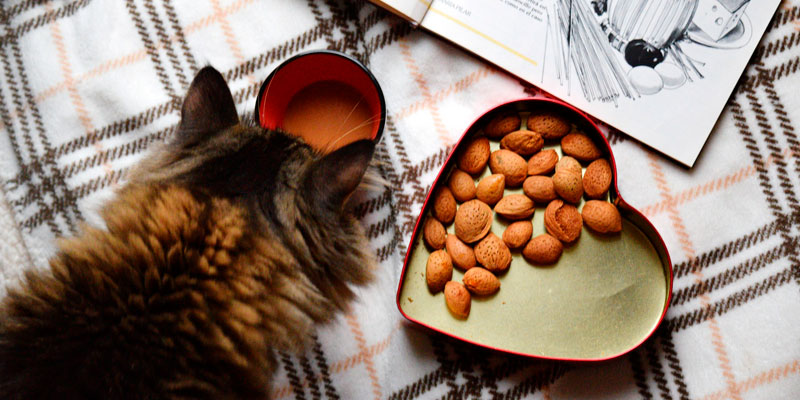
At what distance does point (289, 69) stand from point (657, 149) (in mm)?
550

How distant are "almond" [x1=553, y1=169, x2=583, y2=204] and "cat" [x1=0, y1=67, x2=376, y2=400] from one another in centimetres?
32

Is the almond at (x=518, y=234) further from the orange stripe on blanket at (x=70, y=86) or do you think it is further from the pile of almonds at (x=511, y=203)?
the orange stripe on blanket at (x=70, y=86)

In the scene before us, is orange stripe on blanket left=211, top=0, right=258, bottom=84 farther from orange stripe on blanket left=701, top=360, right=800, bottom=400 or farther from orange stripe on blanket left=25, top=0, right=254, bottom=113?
orange stripe on blanket left=701, top=360, right=800, bottom=400

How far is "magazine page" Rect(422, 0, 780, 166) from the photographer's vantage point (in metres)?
0.80

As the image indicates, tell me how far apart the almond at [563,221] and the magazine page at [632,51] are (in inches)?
6.4

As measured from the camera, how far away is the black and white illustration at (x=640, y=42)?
802 mm

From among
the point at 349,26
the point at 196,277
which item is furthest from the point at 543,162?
the point at 196,277

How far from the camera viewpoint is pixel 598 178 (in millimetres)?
752

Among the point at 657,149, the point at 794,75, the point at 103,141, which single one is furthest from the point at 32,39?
the point at 794,75

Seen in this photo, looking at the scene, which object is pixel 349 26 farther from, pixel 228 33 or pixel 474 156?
pixel 474 156

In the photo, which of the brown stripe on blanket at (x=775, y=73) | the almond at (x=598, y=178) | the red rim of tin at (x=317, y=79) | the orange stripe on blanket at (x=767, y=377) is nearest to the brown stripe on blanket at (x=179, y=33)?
the red rim of tin at (x=317, y=79)

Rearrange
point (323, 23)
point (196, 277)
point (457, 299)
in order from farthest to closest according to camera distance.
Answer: point (323, 23) < point (457, 299) < point (196, 277)

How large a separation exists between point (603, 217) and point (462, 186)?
0.19 meters

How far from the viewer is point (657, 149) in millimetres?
805
